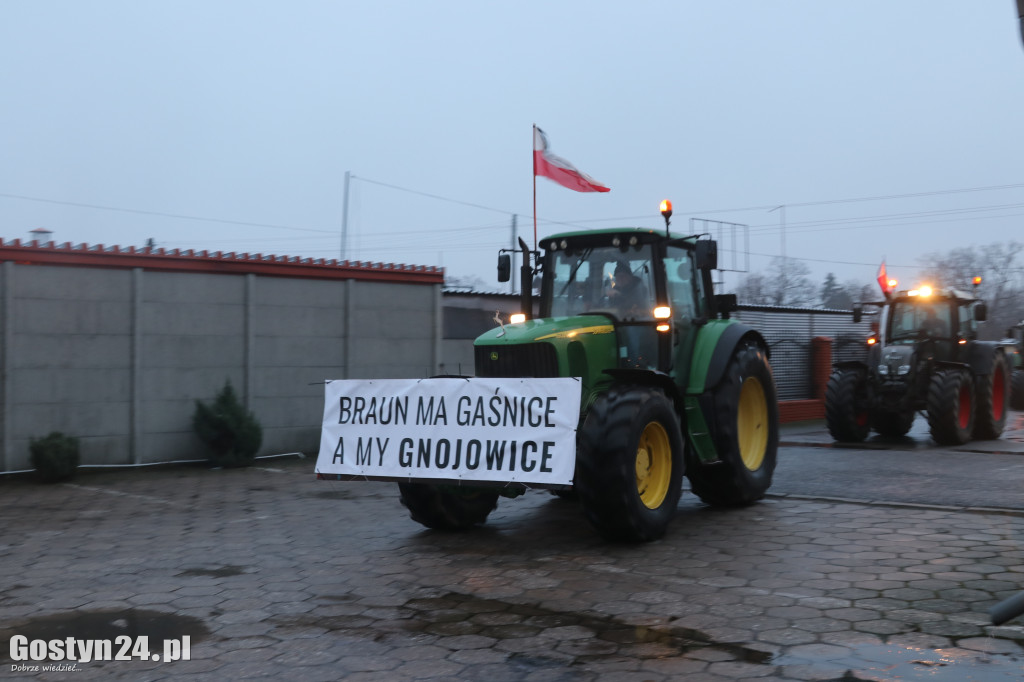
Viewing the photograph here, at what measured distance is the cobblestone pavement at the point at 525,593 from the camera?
4.48 meters

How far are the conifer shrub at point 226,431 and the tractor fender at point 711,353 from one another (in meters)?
6.62

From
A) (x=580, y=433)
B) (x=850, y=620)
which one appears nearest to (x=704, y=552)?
(x=580, y=433)

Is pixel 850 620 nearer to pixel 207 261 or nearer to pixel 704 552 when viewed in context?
pixel 704 552

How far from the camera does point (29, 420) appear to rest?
1124 cm

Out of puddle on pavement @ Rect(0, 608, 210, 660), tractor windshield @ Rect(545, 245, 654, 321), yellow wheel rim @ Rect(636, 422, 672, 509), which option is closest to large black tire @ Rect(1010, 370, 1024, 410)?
tractor windshield @ Rect(545, 245, 654, 321)

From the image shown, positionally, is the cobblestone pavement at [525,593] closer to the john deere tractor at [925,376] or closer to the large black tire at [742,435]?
the large black tire at [742,435]

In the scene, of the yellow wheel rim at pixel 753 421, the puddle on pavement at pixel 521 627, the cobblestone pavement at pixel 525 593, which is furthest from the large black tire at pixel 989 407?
the puddle on pavement at pixel 521 627

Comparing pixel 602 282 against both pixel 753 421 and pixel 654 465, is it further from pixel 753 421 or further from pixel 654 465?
pixel 753 421

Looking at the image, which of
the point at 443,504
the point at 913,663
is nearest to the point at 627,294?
the point at 443,504

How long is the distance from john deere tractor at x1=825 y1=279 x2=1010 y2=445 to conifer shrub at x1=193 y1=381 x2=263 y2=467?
27.4ft

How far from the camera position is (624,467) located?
260 inches

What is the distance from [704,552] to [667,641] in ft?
6.93

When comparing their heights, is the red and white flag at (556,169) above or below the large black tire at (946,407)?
above

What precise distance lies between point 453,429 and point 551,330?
1.13 meters
